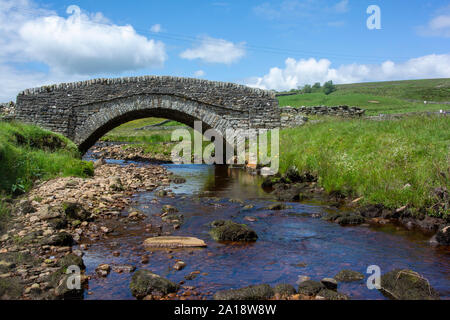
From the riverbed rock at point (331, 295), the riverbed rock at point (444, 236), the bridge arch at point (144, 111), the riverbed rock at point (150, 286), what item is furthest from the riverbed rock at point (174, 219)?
the bridge arch at point (144, 111)

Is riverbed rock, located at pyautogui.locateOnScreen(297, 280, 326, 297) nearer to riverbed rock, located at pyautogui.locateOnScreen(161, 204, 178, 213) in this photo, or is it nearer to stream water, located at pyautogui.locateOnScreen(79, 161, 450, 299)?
stream water, located at pyautogui.locateOnScreen(79, 161, 450, 299)

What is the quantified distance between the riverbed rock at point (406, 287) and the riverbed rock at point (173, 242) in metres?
3.07

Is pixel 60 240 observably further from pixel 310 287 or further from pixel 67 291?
pixel 310 287

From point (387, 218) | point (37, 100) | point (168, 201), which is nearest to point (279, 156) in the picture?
point (168, 201)

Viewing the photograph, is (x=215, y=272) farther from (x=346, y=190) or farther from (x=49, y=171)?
(x=49, y=171)

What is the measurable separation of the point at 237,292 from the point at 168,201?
20.6 ft

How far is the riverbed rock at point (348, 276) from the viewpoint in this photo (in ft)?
17.3

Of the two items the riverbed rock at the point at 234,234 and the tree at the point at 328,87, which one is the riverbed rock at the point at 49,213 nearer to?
the riverbed rock at the point at 234,234

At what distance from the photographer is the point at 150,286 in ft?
15.8

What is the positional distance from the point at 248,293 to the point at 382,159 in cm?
744

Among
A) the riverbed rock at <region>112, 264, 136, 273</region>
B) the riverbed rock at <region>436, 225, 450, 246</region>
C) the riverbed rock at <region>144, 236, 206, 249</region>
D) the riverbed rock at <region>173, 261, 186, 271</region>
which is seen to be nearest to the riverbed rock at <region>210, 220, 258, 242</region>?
the riverbed rock at <region>144, 236, 206, 249</region>

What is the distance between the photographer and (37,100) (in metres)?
19.6
